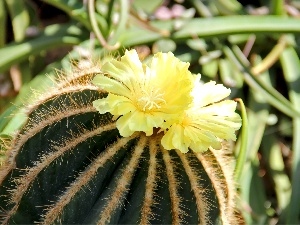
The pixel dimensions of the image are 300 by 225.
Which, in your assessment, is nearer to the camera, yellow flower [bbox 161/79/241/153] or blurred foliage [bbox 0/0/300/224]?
yellow flower [bbox 161/79/241/153]

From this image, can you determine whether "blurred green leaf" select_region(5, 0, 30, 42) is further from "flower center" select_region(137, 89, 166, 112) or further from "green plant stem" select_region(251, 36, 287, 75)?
"flower center" select_region(137, 89, 166, 112)

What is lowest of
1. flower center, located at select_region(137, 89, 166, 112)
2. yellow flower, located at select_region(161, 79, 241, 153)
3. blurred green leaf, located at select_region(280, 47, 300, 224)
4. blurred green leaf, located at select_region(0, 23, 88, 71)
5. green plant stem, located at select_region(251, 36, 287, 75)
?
blurred green leaf, located at select_region(280, 47, 300, 224)

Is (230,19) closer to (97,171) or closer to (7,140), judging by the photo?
(7,140)

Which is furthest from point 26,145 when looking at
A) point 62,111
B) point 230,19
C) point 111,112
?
point 230,19

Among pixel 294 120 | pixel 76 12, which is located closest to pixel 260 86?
pixel 294 120

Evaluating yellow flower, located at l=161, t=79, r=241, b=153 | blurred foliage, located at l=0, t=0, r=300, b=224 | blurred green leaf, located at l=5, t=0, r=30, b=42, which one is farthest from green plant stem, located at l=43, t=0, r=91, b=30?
yellow flower, located at l=161, t=79, r=241, b=153

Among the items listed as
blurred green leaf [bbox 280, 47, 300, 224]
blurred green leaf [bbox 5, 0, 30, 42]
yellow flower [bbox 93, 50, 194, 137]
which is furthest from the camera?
blurred green leaf [bbox 5, 0, 30, 42]

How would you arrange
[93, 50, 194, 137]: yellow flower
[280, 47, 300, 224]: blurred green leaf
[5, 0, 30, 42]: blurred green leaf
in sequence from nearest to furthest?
1. [93, 50, 194, 137]: yellow flower
2. [280, 47, 300, 224]: blurred green leaf
3. [5, 0, 30, 42]: blurred green leaf

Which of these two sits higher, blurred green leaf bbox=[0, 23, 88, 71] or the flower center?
the flower center
